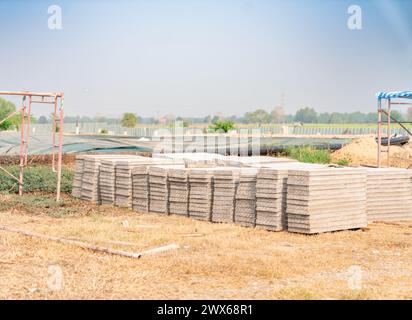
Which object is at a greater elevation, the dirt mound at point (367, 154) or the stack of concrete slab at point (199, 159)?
the stack of concrete slab at point (199, 159)

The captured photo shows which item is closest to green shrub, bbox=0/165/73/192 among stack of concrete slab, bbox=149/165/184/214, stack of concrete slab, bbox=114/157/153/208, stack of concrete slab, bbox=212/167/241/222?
stack of concrete slab, bbox=114/157/153/208

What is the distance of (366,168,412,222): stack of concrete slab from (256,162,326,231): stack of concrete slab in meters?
2.45

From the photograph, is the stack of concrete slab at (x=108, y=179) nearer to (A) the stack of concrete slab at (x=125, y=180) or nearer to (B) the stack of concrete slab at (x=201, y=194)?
(A) the stack of concrete slab at (x=125, y=180)

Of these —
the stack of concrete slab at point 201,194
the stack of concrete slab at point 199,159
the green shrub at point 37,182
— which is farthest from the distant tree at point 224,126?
the stack of concrete slab at point 201,194

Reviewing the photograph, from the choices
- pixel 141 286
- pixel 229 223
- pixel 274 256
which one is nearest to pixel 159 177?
pixel 229 223

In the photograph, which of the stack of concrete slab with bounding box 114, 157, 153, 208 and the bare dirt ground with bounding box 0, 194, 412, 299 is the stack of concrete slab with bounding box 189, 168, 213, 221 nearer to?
the bare dirt ground with bounding box 0, 194, 412, 299

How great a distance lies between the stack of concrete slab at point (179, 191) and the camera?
15465 millimetres

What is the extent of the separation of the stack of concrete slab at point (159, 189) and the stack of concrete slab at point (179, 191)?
5.4 inches

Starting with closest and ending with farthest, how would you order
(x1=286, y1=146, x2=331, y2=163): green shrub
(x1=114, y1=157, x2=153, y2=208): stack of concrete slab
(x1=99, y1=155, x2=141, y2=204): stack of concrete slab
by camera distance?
(x1=114, y1=157, x2=153, y2=208): stack of concrete slab → (x1=99, y1=155, x2=141, y2=204): stack of concrete slab → (x1=286, y1=146, x2=331, y2=163): green shrub

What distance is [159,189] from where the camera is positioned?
52.7 ft

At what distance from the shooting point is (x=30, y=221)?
14.9 m

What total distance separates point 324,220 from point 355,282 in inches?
168

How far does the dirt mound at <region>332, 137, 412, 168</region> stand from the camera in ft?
98.5
